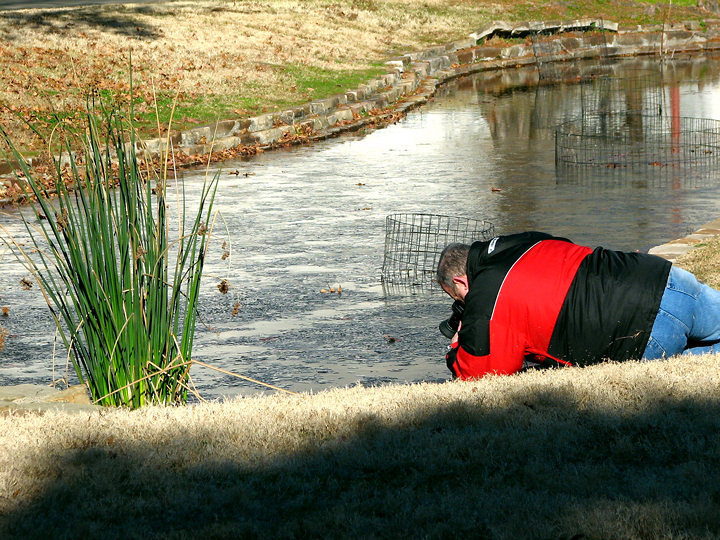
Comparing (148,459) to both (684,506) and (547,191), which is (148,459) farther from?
(547,191)

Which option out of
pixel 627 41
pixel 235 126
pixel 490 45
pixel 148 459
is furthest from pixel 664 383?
pixel 627 41

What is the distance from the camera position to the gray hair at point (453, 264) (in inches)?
205

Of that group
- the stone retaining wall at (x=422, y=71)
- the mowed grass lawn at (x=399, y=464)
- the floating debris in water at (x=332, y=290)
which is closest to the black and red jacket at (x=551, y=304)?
the mowed grass lawn at (x=399, y=464)

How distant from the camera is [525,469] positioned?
3900 mm

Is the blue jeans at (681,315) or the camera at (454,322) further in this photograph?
the camera at (454,322)

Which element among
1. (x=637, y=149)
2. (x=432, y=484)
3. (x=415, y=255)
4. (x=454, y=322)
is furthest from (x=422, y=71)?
(x=432, y=484)

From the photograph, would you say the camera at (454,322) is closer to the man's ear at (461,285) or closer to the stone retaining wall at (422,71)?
the man's ear at (461,285)

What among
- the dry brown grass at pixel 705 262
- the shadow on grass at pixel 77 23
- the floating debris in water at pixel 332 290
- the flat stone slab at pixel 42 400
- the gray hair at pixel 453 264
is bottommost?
the floating debris in water at pixel 332 290

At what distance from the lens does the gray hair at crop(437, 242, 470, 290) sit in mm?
5199

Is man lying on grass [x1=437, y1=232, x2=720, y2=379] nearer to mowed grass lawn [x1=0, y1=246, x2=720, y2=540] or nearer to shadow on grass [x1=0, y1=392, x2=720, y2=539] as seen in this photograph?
mowed grass lawn [x1=0, y1=246, x2=720, y2=540]

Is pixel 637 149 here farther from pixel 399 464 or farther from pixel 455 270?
pixel 399 464

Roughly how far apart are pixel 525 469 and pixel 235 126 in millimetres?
13956

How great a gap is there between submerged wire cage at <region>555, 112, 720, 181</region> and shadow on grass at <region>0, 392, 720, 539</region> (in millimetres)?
9411

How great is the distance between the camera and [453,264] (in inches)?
205
